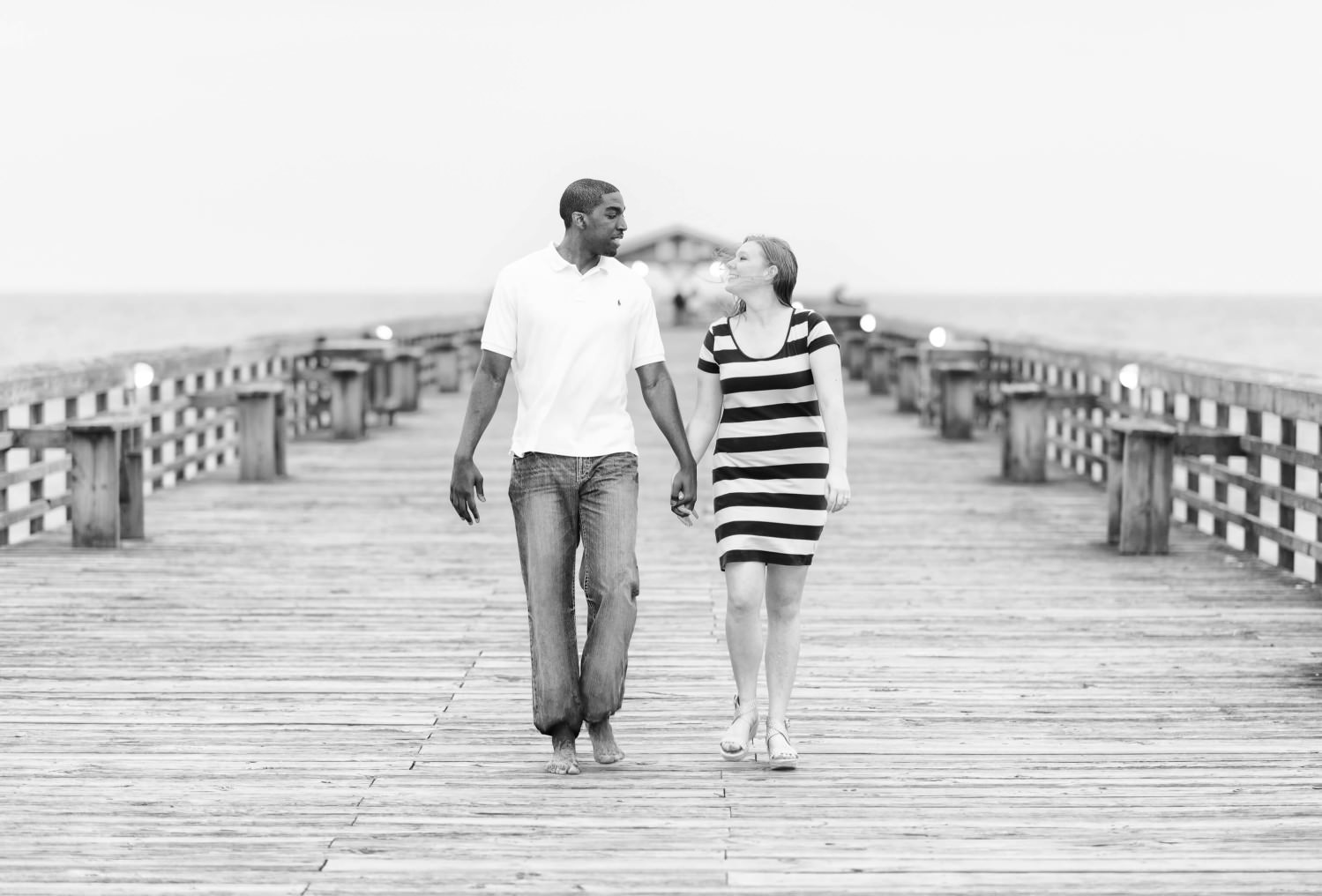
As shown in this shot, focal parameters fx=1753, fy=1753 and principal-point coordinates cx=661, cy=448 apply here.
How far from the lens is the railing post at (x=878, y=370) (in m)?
22.8

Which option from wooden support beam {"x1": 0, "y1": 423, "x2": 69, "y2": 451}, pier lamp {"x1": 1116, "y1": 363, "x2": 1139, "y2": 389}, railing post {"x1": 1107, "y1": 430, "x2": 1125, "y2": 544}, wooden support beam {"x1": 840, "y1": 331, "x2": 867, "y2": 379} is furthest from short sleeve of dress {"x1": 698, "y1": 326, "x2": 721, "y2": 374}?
wooden support beam {"x1": 840, "y1": 331, "x2": 867, "y2": 379}

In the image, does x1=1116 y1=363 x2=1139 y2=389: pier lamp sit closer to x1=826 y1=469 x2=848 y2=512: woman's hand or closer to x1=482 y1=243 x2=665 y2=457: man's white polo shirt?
x1=826 y1=469 x2=848 y2=512: woman's hand

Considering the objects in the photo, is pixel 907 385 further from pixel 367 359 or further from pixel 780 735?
pixel 780 735

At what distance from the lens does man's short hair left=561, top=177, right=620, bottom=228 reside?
183 inches

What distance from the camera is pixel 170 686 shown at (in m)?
5.86

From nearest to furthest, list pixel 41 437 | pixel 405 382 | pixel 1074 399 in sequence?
pixel 41 437
pixel 1074 399
pixel 405 382

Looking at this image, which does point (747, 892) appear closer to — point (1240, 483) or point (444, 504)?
point (1240, 483)

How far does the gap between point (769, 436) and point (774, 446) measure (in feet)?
0.11

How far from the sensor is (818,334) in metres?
4.81

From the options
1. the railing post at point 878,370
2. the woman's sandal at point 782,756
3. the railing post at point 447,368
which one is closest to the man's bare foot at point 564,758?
the woman's sandal at point 782,756

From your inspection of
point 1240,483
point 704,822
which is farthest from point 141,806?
point 1240,483

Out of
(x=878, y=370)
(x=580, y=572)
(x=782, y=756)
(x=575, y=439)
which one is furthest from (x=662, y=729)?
(x=878, y=370)

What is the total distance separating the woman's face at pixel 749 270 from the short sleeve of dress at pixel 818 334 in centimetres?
16

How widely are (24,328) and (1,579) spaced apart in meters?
98.9
